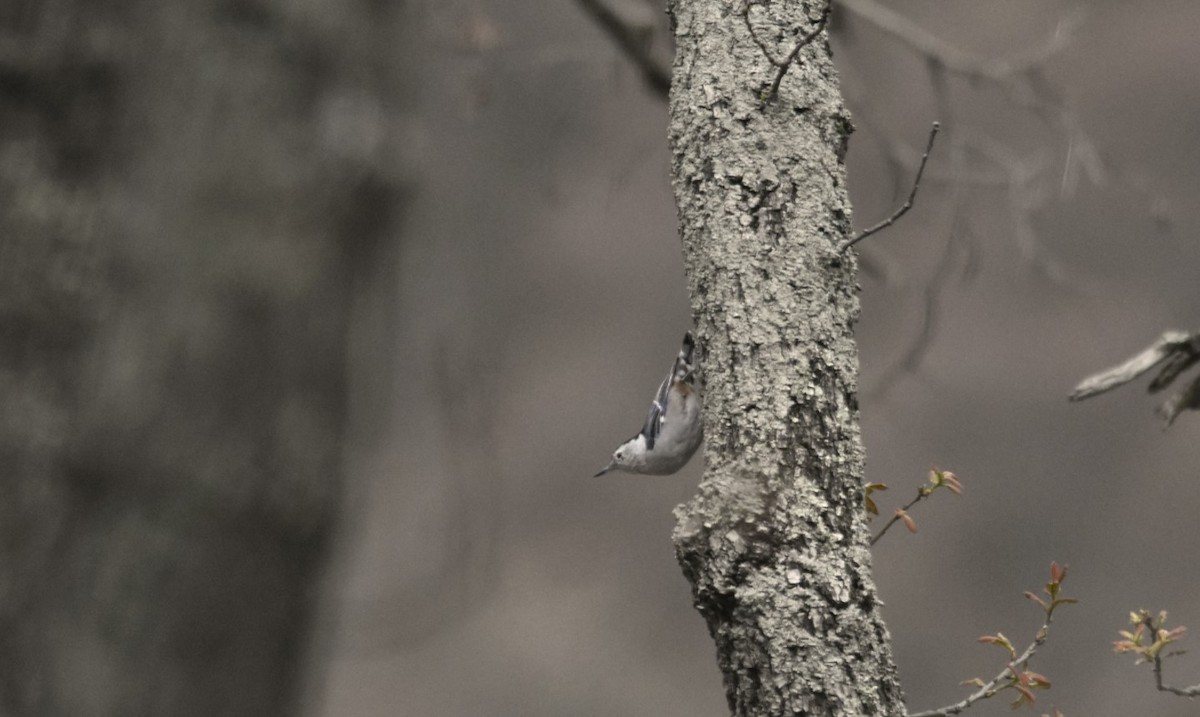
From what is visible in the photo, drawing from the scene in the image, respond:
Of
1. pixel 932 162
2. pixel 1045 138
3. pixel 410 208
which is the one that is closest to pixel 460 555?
pixel 410 208

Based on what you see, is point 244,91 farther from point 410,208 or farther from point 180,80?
point 410,208

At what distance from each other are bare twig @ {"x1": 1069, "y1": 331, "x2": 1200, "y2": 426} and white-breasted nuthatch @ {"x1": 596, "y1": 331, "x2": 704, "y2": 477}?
2.10 ft

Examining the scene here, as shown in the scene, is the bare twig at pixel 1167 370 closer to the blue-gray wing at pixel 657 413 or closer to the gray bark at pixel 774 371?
the gray bark at pixel 774 371

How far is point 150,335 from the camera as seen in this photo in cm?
110

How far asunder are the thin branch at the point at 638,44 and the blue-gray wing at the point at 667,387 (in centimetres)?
140

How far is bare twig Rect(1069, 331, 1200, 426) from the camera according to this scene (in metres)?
1.91

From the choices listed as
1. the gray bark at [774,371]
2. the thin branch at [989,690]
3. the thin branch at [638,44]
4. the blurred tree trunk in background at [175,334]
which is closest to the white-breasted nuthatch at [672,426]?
the gray bark at [774,371]

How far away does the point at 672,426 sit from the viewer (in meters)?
2.44

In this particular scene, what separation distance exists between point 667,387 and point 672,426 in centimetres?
12

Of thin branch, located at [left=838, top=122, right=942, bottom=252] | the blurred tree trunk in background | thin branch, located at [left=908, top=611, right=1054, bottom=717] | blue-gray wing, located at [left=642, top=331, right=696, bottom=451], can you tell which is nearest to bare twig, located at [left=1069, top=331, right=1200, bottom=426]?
thin branch, located at [left=908, top=611, right=1054, bottom=717]

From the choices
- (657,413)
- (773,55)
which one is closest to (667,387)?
(657,413)

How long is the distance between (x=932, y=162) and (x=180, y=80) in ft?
13.0

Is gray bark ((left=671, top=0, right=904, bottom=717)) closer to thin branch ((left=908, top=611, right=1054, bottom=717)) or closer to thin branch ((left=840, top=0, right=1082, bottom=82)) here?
thin branch ((left=908, top=611, right=1054, bottom=717))

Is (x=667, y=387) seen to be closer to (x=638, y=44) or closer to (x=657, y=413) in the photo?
(x=657, y=413)
